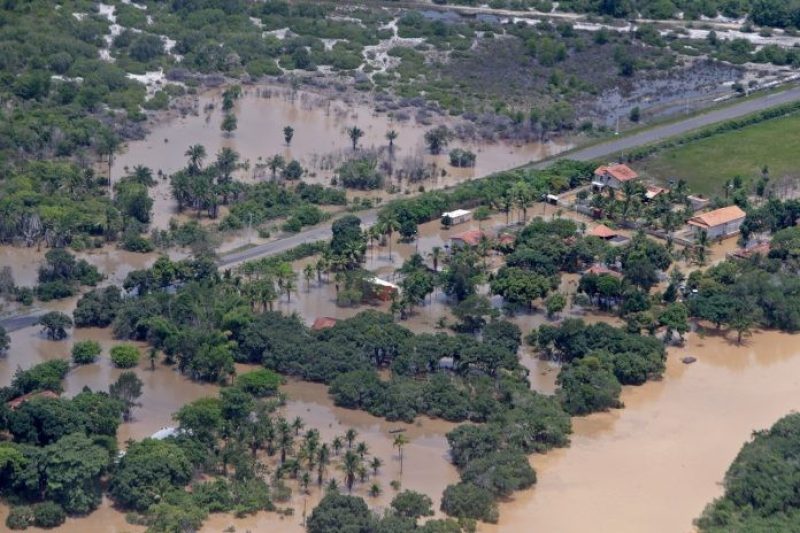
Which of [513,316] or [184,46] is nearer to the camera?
[513,316]

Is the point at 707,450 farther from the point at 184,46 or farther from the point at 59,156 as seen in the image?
the point at 184,46

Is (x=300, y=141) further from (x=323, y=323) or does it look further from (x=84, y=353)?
(x=84, y=353)

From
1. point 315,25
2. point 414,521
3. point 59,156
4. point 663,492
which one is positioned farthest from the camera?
point 315,25

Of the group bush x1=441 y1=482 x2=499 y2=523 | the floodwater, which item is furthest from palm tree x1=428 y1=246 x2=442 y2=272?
bush x1=441 y1=482 x2=499 y2=523

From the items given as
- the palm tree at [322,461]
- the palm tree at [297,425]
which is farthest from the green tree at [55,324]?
the palm tree at [322,461]

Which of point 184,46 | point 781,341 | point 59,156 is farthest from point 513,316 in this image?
point 184,46

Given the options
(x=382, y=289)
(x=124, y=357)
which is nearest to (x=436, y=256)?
(x=382, y=289)

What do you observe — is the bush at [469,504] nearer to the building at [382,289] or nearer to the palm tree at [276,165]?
the building at [382,289]
